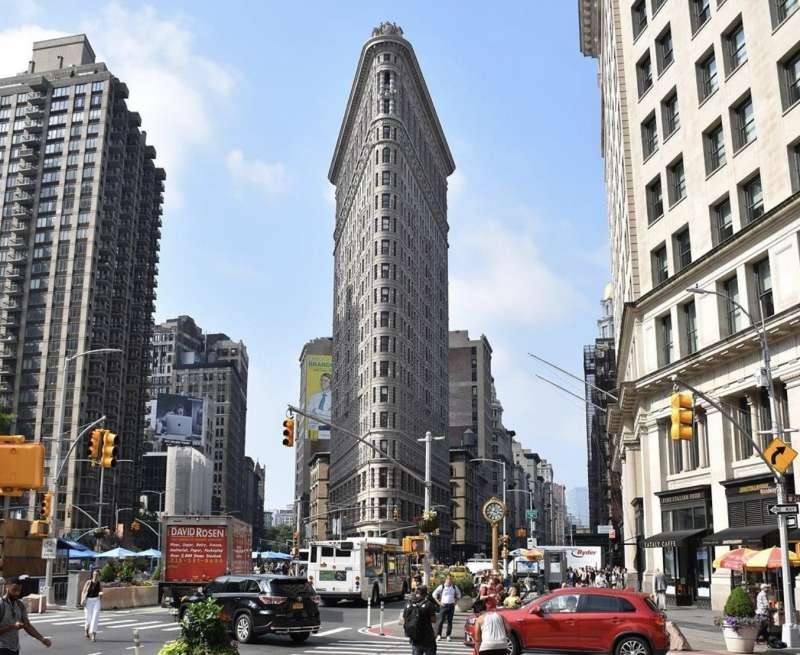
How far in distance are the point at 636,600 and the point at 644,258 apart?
26515 millimetres

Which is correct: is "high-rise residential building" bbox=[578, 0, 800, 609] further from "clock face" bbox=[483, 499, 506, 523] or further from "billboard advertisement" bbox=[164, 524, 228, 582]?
"billboard advertisement" bbox=[164, 524, 228, 582]

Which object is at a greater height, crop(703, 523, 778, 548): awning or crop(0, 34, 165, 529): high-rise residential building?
crop(0, 34, 165, 529): high-rise residential building

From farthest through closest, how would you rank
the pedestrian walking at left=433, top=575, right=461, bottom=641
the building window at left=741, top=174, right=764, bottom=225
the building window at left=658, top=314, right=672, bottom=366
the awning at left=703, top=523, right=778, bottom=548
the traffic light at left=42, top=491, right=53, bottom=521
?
the building window at left=658, top=314, right=672, bottom=366 < the traffic light at left=42, top=491, right=53, bottom=521 < the building window at left=741, top=174, right=764, bottom=225 < the awning at left=703, top=523, right=778, bottom=548 < the pedestrian walking at left=433, top=575, right=461, bottom=641

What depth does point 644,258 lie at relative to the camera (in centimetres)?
4412

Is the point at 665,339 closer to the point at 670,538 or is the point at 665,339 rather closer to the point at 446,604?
the point at 670,538

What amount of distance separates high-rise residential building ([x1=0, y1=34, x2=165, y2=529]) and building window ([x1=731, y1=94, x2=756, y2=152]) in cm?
10836

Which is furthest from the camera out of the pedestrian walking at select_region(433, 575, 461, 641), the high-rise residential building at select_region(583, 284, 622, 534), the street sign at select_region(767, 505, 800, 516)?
the high-rise residential building at select_region(583, 284, 622, 534)

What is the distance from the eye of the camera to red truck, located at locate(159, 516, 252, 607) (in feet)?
114

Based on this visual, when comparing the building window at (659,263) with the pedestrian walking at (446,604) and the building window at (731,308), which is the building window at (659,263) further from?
the pedestrian walking at (446,604)

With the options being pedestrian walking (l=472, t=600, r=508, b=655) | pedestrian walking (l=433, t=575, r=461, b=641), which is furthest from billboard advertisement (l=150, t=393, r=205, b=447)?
pedestrian walking (l=472, t=600, r=508, b=655)

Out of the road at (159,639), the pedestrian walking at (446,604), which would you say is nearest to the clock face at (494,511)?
the road at (159,639)

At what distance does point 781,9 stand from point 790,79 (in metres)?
3.01

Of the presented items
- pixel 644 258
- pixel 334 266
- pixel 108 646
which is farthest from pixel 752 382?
pixel 334 266

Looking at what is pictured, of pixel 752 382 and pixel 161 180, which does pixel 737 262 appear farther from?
pixel 161 180
